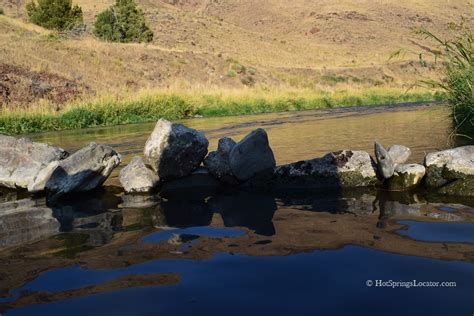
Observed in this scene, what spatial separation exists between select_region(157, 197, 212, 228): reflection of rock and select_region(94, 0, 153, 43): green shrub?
4247 cm

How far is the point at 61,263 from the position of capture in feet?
12.2

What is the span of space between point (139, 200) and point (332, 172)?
240cm

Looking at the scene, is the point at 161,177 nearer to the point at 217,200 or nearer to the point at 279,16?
the point at 217,200

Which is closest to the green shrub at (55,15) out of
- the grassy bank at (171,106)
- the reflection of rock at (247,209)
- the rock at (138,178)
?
the grassy bank at (171,106)

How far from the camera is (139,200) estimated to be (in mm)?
6047

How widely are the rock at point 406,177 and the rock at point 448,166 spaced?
0.33 ft

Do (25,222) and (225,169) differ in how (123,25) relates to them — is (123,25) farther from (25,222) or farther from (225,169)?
(25,222)

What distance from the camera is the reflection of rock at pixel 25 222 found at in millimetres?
4543

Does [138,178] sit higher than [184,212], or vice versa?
[138,178]

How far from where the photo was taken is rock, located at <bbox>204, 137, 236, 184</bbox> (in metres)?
6.77

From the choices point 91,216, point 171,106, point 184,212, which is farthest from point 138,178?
point 171,106

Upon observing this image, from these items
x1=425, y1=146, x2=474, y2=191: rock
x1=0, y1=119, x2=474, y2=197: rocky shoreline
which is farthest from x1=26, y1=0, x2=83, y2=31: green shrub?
x1=425, y1=146, x2=474, y2=191: rock

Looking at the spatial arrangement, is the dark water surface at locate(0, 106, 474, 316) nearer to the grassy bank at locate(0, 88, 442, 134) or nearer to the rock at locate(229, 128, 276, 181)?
the rock at locate(229, 128, 276, 181)

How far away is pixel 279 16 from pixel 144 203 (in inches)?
3346
